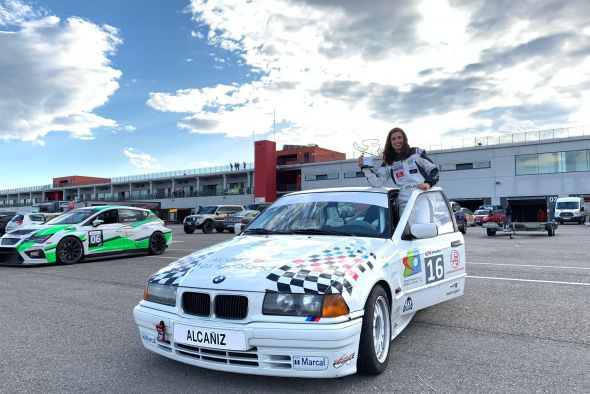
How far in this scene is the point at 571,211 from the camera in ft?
109

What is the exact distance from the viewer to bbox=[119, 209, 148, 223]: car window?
1192 centimetres

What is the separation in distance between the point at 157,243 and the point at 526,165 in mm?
40055

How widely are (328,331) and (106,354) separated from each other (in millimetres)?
2195

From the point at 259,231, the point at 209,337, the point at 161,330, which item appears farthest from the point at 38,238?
the point at 209,337

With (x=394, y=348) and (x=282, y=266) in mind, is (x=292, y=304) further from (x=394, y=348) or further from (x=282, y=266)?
(x=394, y=348)

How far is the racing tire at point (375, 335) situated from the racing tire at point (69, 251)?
9.51m

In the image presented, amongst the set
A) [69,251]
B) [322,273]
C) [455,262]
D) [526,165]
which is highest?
[526,165]

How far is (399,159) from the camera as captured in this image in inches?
217

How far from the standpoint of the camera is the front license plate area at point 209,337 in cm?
285

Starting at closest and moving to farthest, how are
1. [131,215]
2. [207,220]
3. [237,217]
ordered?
[131,215], [237,217], [207,220]

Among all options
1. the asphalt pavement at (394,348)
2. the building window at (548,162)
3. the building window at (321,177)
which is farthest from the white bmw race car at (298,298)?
→ the building window at (321,177)

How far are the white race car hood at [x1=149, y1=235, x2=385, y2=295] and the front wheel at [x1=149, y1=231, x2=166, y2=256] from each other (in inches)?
366

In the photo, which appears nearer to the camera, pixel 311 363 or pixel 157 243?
pixel 311 363

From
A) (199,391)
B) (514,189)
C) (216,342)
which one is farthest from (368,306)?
(514,189)
